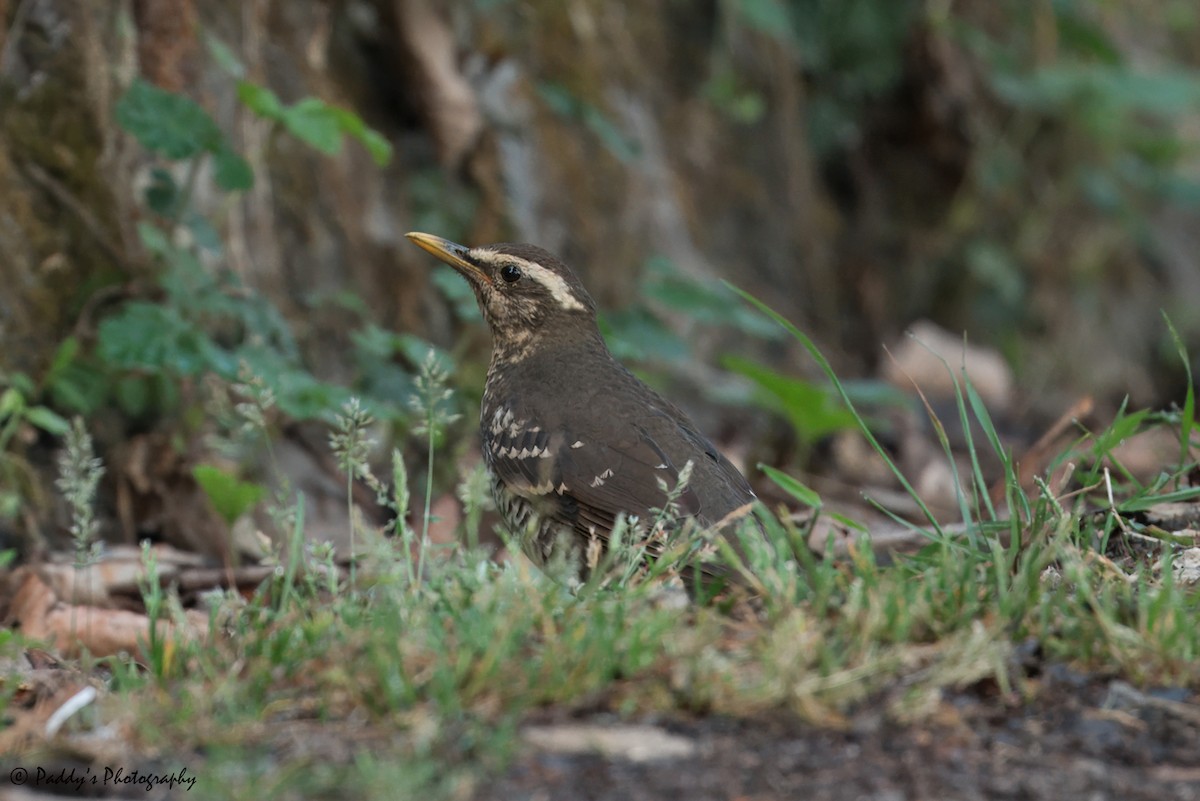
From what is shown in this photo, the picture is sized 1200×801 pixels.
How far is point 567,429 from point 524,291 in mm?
829

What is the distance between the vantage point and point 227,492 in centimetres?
481

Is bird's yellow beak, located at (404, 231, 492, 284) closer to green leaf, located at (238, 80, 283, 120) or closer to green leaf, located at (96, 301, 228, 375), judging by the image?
green leaf, located at (238, 80, 283, 120)

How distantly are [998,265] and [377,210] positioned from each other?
5.26 metres

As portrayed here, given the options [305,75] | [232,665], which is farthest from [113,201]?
[232,665]

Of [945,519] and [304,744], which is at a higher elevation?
[304,744]

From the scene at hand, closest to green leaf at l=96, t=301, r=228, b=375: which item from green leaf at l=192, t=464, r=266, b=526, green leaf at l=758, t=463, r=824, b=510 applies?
green leaf at l=192, t=464, r=266, b=526

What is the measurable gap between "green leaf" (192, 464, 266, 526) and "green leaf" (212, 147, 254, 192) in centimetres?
119

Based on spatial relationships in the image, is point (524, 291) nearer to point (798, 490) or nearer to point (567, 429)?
point (567, 429)

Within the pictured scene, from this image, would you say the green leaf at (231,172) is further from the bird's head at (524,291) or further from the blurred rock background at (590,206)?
the bird's head at (524,291)

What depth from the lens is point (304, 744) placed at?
2557 mm

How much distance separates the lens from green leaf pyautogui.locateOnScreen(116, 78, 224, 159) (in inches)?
212

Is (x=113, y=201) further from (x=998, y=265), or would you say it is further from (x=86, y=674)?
(x=998, y=265)

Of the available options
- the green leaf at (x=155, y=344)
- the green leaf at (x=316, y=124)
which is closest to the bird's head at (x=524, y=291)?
the green leaf at (x=316, y=124)

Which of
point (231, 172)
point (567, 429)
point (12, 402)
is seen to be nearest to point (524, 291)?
point (567, 429)
